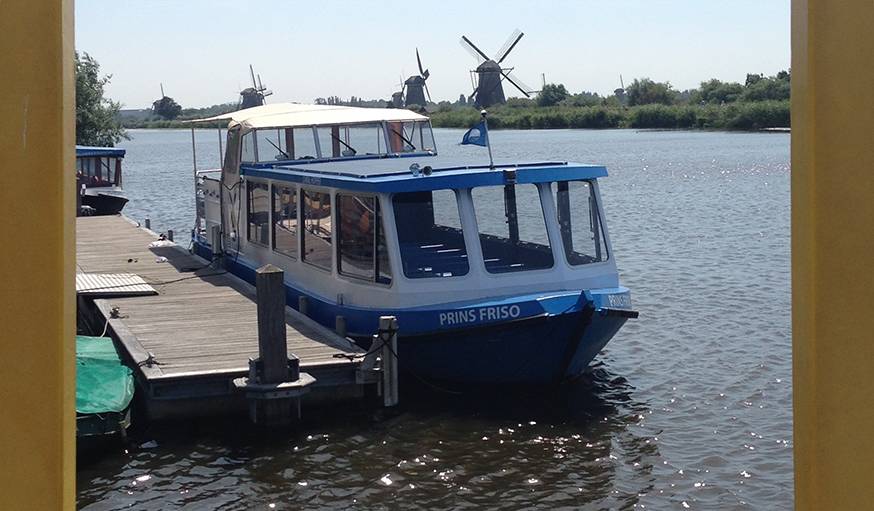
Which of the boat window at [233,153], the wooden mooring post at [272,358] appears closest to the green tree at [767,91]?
the boat window at [233,153]

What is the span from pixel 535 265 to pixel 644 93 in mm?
107122

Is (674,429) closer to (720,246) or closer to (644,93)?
(720,246)

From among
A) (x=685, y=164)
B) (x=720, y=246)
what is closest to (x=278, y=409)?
(x=720, y=246)

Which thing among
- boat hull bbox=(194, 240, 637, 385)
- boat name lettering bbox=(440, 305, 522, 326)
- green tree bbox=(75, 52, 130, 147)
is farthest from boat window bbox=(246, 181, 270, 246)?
green tree bbox=(75, 52, 130, 147)

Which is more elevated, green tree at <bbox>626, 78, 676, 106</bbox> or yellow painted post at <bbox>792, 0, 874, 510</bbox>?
green tree at <bbox>626, 78, 676, 106</bbox>

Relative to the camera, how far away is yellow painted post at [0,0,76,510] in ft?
7.41

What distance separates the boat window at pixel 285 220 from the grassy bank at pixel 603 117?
253 feet

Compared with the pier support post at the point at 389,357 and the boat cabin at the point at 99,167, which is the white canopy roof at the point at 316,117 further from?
the boat cabin at the point at 99,167

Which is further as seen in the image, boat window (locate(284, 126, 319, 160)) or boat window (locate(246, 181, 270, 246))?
boat window (locate(284, 126, 319, 160))

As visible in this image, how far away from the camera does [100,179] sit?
2998 centimetres

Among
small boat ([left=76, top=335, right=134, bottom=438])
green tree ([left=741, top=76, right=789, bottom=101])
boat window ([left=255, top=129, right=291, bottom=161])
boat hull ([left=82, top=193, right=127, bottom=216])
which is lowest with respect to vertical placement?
small boat ([left=76, top=335, right=134, bottom=438])

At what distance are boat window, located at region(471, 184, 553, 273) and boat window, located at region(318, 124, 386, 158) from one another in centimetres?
469

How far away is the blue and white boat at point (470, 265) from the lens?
11578 millimetres

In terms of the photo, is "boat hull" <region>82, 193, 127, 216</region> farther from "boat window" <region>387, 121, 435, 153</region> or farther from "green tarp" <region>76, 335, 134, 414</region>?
"green tarp" <region>76, 335, 134, 414</region>
